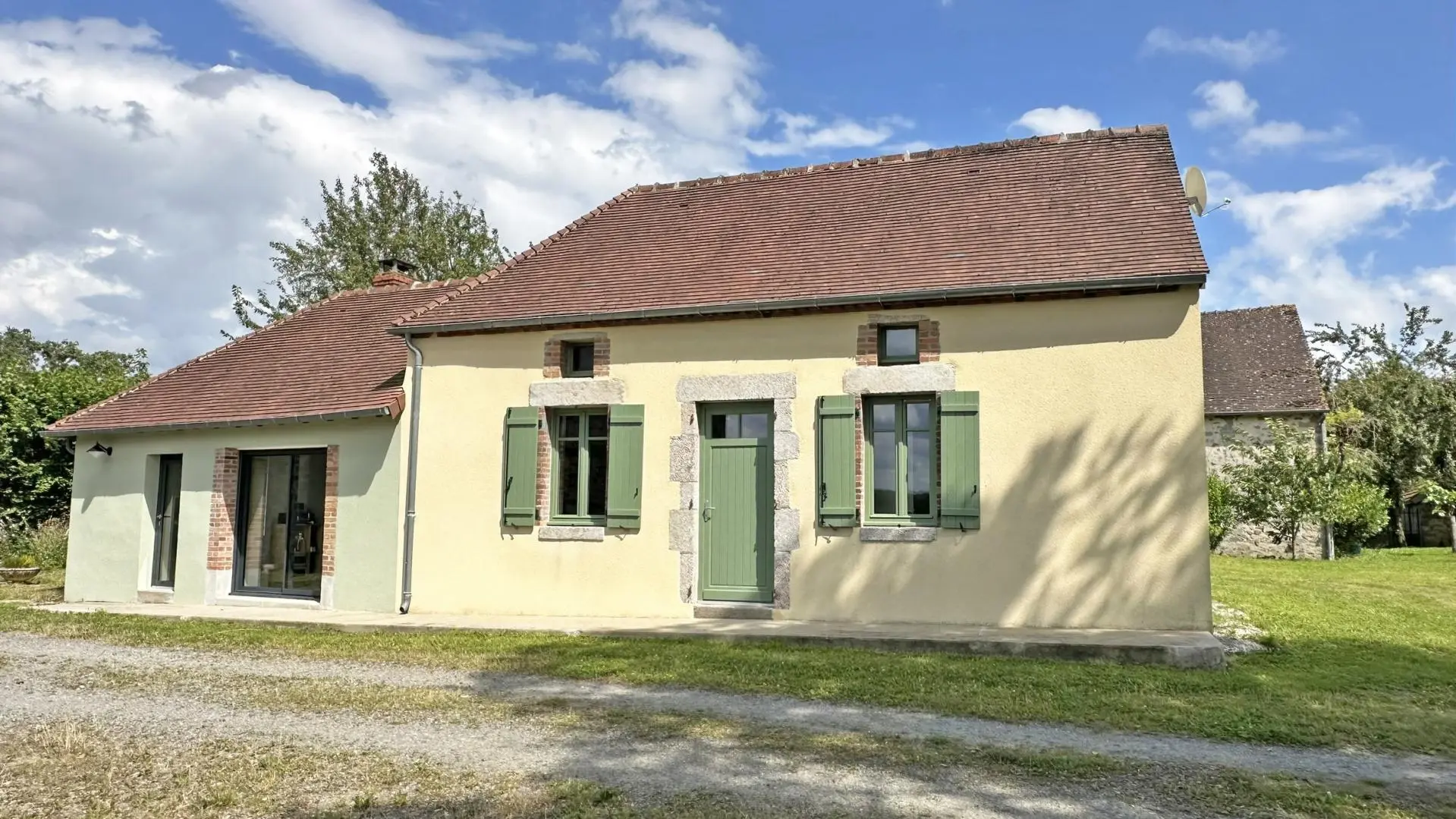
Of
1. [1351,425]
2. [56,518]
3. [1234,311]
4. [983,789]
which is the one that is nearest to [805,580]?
[983,789]

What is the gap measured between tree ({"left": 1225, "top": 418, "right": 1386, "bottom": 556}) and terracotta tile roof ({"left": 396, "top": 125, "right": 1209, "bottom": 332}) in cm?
1086

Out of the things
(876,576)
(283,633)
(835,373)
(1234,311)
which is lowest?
(283,633)

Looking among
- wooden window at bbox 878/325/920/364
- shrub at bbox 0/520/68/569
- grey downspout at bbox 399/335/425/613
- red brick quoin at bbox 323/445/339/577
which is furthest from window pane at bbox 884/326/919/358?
shrub at bbox 0/520/68/569

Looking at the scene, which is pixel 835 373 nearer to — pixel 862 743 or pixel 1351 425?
pixel 862 743

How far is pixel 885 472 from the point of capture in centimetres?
922

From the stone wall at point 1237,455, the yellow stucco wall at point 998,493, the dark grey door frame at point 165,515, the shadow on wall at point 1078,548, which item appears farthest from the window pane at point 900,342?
the stone wall at point 1237,455

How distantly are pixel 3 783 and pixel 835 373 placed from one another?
6899mm

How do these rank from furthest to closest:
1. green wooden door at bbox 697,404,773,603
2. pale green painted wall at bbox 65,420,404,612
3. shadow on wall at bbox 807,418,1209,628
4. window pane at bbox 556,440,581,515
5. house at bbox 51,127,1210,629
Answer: pale green painted wall at bbox 65,420,404,612 → window pane at bbox 556,440,581,515 → green wooden door at bbox 697,404,773,603 → house at bbox 51,127,1210,629 → shadow on wall at bbox 807,418,1209,628

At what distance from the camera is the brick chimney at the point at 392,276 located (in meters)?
14.4

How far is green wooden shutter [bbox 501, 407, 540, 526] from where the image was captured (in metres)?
10.0

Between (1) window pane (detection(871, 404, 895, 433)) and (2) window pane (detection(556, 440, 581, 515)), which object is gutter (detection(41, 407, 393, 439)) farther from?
(1) window pane (detection(871, 404, 895, 433))

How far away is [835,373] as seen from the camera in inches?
366

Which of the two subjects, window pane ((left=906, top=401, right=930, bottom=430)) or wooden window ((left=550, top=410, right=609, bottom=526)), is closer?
window pane ((left=906, top=401, right=930, bottom=430))

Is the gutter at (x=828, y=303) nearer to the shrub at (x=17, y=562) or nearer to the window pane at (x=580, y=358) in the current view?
the window pane at (x=580, y=358)
